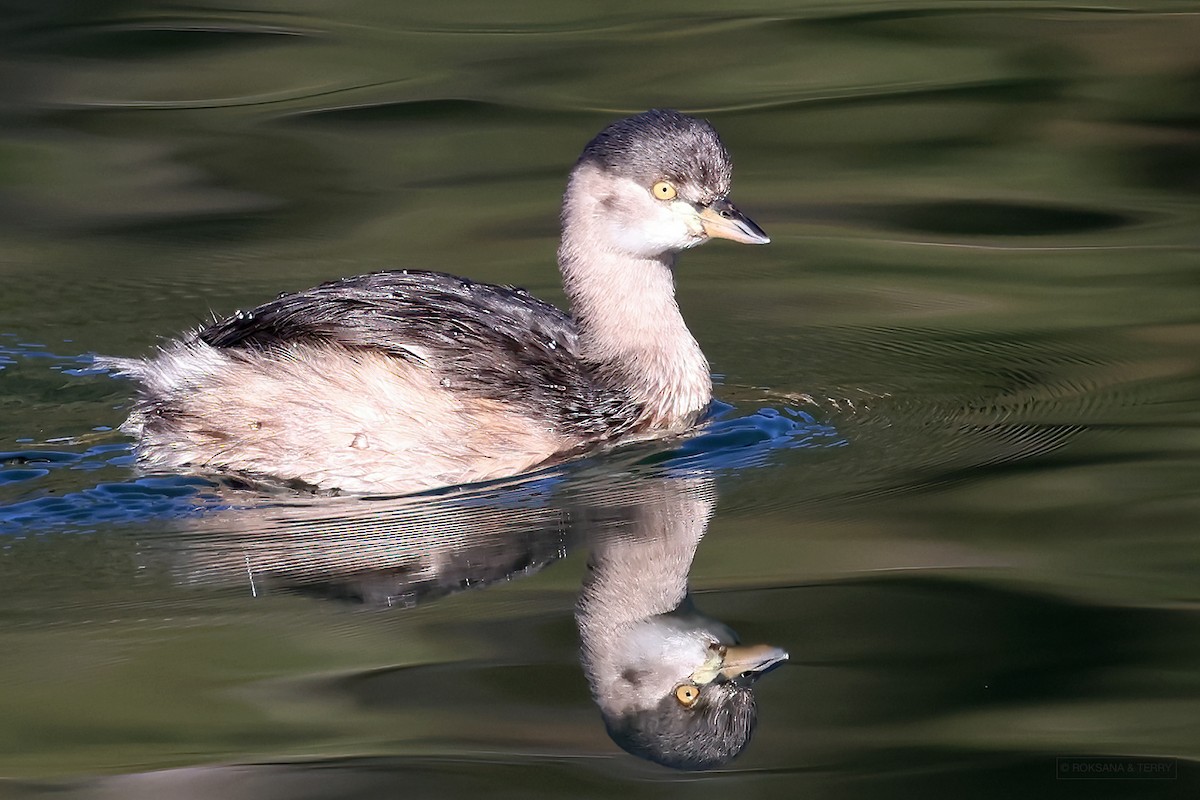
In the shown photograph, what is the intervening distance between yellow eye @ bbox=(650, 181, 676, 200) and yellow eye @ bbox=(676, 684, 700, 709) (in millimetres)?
2476

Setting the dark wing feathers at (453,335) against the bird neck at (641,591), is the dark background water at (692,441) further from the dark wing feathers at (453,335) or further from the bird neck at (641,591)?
the dark wing feathers at (453,335)

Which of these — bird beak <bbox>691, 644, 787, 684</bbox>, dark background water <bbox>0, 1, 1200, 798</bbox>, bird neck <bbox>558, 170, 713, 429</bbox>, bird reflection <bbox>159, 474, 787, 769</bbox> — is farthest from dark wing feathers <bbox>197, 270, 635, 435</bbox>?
bird beak <bbox>691, 644, 787, 684</bbox>

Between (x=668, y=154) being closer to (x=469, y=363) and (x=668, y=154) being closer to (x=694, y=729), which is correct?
(x=469, y=363)

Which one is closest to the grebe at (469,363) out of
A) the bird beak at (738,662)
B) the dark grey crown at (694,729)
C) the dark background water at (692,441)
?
the dark background water at (692,441)

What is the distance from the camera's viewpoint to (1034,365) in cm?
766

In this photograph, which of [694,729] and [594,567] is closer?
[694,729]

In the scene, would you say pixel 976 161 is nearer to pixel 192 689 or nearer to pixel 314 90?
pixel 314 90

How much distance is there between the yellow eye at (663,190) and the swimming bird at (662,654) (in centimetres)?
135

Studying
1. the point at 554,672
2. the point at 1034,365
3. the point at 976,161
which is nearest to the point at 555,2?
the point at 976,161

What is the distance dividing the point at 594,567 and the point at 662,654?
577 mm

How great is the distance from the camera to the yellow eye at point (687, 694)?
4.91 meters

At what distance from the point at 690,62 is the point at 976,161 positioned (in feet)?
7.49

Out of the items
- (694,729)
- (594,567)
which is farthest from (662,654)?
(594,567)

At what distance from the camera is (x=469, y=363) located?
6.54 metres
